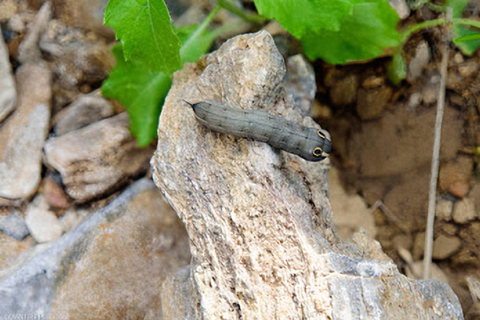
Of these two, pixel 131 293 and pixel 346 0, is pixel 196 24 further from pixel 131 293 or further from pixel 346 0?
pixel 131 293

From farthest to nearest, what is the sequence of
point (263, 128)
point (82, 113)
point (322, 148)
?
point (82, 113), point (322, 148), point (263, 128)

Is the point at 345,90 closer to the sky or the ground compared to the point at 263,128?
closer to the ground

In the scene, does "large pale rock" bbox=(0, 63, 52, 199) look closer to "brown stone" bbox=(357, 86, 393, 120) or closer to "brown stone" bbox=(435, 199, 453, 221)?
"brown stone" bbox=(357, 86, 393, 120)

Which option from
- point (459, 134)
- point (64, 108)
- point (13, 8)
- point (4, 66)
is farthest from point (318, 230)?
point (13, 8)

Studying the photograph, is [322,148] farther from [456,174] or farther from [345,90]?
[456,174]

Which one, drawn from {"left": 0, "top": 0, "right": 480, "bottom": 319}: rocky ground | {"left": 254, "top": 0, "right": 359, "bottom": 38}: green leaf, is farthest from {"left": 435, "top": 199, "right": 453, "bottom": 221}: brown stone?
{"left": 254, "top": 0, "right": 359, "bottom": 38}: green leaf

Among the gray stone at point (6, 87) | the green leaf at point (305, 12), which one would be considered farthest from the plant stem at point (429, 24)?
the gray stone at point (6, 87)

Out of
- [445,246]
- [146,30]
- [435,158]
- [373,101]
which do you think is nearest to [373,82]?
[373,101]

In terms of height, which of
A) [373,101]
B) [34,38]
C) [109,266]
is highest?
[34,38]
